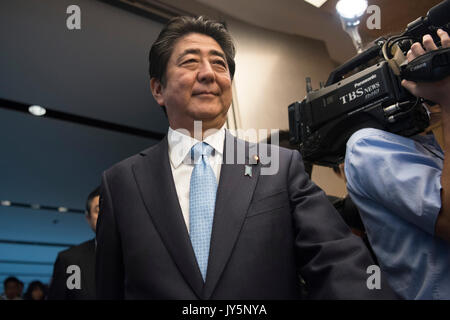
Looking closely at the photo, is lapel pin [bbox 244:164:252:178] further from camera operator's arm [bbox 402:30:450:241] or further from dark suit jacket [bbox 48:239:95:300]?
dark suit jacket [bbox 48:239:95:300]

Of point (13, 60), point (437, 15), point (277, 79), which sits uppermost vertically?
point (13, 60)

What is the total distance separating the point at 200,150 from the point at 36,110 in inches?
113

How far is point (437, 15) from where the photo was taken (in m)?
0.92

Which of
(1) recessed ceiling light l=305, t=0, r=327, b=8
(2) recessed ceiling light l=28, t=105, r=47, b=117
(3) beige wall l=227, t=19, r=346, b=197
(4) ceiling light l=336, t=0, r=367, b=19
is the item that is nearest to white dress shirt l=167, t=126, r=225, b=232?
(3) beige wall l=227, t=19, r=346, b=197

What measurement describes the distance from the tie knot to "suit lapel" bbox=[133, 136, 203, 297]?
0.07m

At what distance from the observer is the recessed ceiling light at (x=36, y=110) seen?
3.31 meters

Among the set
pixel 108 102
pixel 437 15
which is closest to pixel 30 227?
pixel 108 102

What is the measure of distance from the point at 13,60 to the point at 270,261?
2.66 meters

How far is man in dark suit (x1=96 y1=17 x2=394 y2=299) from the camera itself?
2.55 ft

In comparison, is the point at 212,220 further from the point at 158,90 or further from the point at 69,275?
the point at 69,275

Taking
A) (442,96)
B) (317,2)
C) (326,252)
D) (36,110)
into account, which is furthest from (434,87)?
(36,110)

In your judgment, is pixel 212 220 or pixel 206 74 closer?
pixel 212 220

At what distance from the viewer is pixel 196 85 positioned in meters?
1.08
